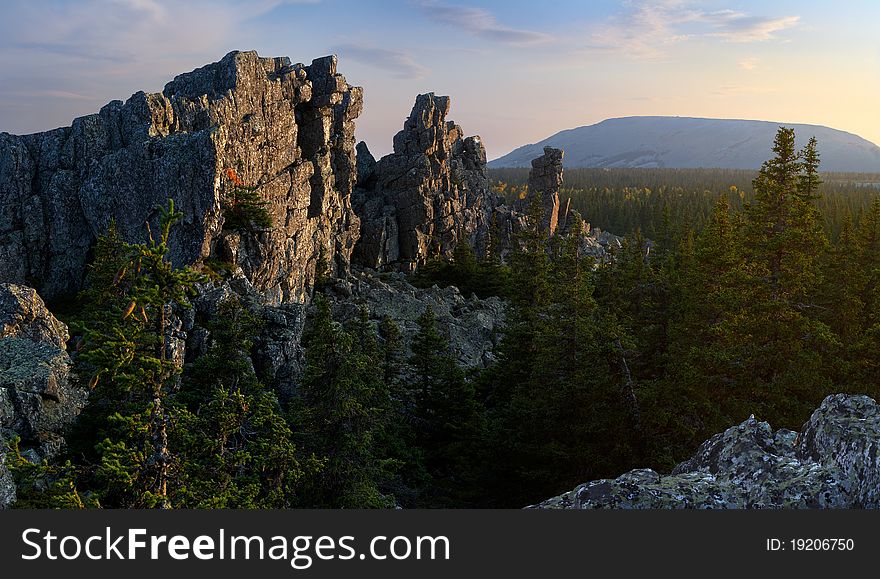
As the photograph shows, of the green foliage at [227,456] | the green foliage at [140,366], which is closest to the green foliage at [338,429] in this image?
the green foliage at [227,456]

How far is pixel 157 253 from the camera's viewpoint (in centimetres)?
1061

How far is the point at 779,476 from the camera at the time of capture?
10398 millimetres

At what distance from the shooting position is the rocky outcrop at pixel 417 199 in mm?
86375

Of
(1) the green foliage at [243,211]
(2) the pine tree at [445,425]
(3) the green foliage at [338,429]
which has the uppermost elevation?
(1) the green foliage at [243,211]

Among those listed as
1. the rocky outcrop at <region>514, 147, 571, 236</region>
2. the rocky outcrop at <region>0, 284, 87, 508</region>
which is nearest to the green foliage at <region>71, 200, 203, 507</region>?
the rocky outcrop at <region>0, 284, 87, 508</region>

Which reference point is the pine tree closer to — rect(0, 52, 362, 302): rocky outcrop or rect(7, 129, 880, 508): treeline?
rect(7, 129, 880, 508): treeline

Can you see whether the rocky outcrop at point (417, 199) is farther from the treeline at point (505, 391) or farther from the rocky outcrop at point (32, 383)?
the rocky outcrop at point (32, 383)

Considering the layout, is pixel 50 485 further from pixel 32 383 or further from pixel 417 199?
pixel 417 199

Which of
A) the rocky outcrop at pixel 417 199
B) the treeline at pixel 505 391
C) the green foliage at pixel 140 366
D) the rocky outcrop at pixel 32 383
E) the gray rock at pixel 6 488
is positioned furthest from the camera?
the rocky outcrop at pixel 417 199

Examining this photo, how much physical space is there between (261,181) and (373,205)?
30.0 metres

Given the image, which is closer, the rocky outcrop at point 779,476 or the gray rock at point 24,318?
the rocky outcrop at point 779,476

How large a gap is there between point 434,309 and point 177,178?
90.0 feet

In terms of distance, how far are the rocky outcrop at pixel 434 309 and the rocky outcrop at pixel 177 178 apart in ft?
19.9

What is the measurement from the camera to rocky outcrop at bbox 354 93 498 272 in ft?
283
